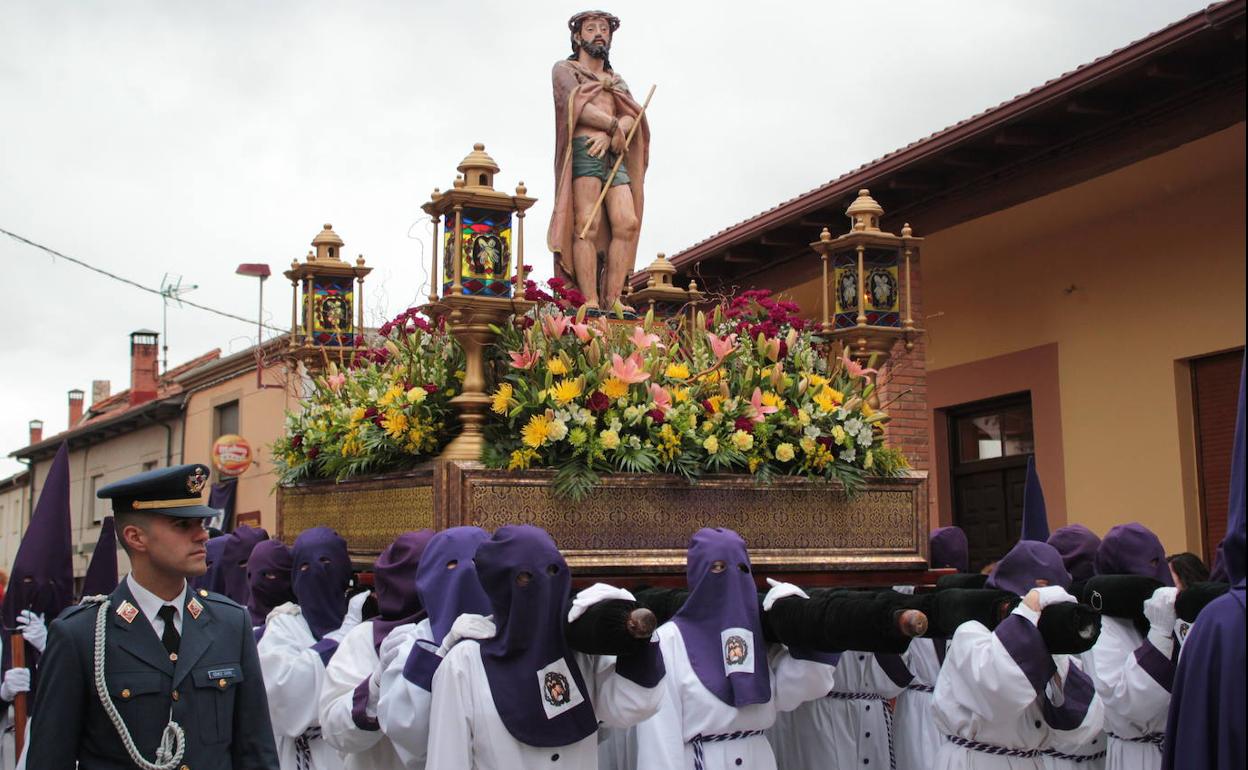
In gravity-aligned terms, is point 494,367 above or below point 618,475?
above

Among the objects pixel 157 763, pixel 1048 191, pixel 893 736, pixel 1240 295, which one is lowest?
pixel 893 736

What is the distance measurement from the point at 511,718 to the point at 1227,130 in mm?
6562

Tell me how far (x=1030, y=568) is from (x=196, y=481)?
3.11 meters

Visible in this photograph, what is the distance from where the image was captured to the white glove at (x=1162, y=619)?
5113 millimetres

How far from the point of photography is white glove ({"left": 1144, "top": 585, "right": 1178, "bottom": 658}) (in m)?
5.11

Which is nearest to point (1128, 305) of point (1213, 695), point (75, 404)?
point (1213, 695)

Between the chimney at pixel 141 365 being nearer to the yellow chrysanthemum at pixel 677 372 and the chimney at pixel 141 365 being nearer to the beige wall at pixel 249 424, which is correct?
the beige wall at pixel 249 424

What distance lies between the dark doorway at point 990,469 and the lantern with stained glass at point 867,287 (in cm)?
374

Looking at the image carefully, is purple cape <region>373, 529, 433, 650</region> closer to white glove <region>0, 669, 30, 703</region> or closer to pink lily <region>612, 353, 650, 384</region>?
pink lily <region>612, 353, 650, 384</region>

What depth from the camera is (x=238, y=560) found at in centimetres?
793

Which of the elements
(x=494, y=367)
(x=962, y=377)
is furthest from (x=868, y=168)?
(x=494, y=367)

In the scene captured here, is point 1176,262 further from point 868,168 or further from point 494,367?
point 494,367

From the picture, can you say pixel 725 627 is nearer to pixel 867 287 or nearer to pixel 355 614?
pixel 355 614

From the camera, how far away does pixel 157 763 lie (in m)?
3.68
